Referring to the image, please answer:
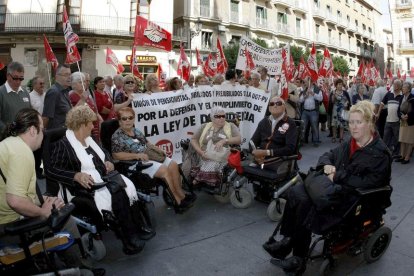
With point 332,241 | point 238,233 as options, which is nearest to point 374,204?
point 332,241

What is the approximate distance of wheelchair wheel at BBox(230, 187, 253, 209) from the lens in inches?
187

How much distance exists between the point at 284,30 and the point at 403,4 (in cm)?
1895

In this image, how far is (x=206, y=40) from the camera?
27.9m

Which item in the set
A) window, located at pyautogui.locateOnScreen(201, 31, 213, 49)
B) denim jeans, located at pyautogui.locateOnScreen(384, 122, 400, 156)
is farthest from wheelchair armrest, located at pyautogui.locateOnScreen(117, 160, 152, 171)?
window, located at pyautogui.locateOnScreen(201, 31, 213, 49)

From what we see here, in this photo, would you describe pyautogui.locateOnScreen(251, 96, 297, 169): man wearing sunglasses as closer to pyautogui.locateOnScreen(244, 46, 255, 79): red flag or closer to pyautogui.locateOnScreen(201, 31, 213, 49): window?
pyautogui.locateOnScreen(244, 46, 255, 79): red flag

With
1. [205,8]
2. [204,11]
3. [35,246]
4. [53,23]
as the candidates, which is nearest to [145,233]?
[35,246]

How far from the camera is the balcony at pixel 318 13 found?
3874 cm

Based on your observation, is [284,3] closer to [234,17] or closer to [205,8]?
[234,17]

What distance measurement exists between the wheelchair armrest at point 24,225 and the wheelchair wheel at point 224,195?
281 centimetres

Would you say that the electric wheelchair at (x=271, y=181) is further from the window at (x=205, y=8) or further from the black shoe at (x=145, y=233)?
the window at (x=205, y=8)

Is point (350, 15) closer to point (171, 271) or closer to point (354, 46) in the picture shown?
point (354, 46)

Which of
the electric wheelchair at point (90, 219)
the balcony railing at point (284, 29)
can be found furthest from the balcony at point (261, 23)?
the electric wheelchair at point (90, 219)

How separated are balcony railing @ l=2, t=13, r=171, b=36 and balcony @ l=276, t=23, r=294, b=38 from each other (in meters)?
17.2

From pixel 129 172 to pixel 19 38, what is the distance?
822 inches
